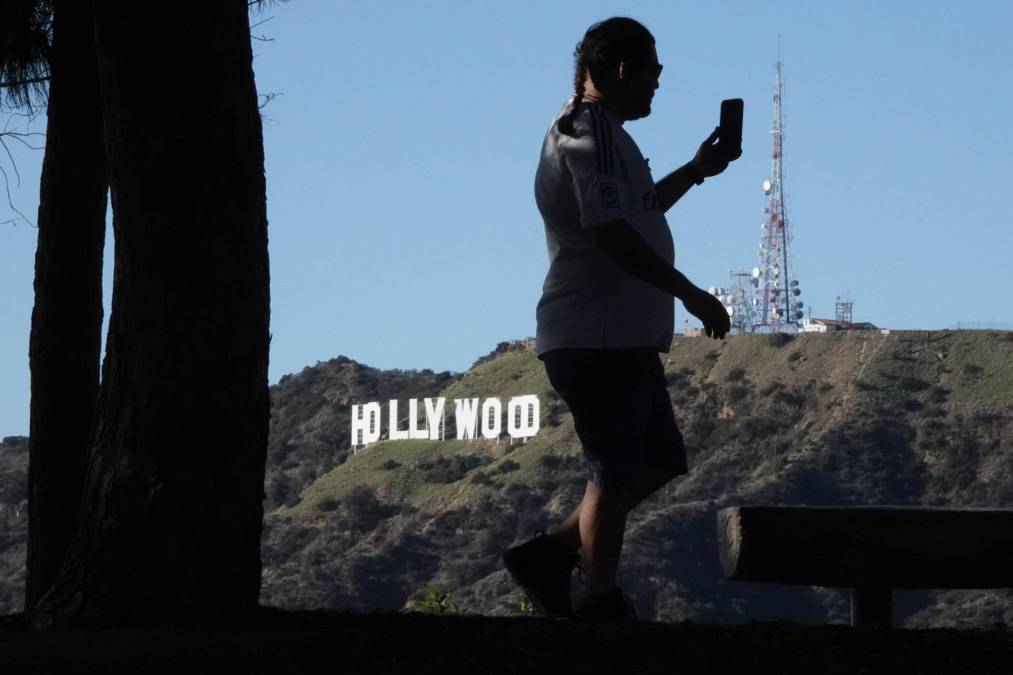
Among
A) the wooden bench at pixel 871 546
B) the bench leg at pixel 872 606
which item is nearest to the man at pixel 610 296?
the wooden bench at pixel 871 546

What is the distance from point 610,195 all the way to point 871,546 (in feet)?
4.24

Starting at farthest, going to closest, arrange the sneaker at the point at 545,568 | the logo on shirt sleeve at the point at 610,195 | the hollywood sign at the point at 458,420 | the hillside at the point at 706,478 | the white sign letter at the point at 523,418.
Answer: the hollywood sign at the point at 458,420 < the white sign letter at the point at 523,418 < the hillside at the point at 706,478 < the sneaker at the point at 545,568 < the logo on shirt sleeve at the point at 610,195

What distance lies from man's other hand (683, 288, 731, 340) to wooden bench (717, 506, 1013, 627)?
55 cm

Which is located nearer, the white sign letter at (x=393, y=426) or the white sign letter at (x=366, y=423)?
the white sign letter at (x=393, y=426)

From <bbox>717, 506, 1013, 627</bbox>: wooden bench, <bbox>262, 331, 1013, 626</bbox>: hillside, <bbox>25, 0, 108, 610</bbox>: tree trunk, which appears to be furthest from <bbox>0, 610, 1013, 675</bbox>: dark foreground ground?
<bbox>262, 331, 1013, 626</bbox>: hillside

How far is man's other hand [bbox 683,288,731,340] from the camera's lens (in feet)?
16.2

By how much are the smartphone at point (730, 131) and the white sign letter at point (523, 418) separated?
3133 inches

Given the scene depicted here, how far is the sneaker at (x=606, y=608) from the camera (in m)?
4.97

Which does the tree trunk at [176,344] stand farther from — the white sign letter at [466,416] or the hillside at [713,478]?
the white sign letter at [466,416]

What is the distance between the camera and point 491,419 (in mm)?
89500

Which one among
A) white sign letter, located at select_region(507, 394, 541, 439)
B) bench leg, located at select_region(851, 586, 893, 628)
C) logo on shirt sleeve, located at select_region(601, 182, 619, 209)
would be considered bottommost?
bench leg, located at select_region(851, 586, 893, 628)

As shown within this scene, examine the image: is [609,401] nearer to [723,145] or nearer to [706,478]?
[723,145]

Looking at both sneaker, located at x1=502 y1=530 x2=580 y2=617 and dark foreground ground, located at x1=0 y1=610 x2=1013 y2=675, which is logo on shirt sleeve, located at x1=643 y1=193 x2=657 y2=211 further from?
dark foreground ground, located at x1=0 y1=610 x2=1013 y2=675

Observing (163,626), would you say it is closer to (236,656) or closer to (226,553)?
(226,553)
